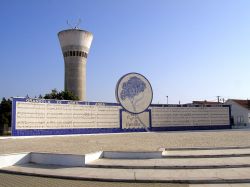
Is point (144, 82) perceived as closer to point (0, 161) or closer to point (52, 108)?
point (52, 108)

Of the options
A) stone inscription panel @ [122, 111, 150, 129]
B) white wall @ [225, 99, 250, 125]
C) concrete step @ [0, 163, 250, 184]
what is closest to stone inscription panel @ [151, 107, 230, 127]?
stone inscription panel @ [122, 111, 150, 129]

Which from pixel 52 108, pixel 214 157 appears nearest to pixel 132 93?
pixel 52 108

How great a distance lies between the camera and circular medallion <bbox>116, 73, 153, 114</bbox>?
2984cm

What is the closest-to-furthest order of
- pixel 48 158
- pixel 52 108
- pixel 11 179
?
1. pixel 11 179
2. pixel 48 158
3. pixel 52 108

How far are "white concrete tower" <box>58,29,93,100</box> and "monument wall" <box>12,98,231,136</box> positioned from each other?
17452 mm

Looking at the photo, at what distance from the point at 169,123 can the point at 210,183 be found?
24.8m

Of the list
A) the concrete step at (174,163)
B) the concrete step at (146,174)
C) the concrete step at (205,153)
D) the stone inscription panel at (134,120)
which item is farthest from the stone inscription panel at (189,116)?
the concrete step at (146,174)

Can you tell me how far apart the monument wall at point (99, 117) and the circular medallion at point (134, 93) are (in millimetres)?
618

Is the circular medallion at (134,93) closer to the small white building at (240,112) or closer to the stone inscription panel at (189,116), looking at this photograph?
the stone inscription panel at (189,116)

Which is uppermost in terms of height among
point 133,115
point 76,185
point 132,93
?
point 132,93

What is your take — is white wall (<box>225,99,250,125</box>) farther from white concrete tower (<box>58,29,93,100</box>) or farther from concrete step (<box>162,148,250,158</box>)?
concrete step (<box>162,148,250,158</box>)

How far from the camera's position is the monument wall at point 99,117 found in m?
24.1

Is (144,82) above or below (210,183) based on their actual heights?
above

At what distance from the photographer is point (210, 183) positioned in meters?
8.88
